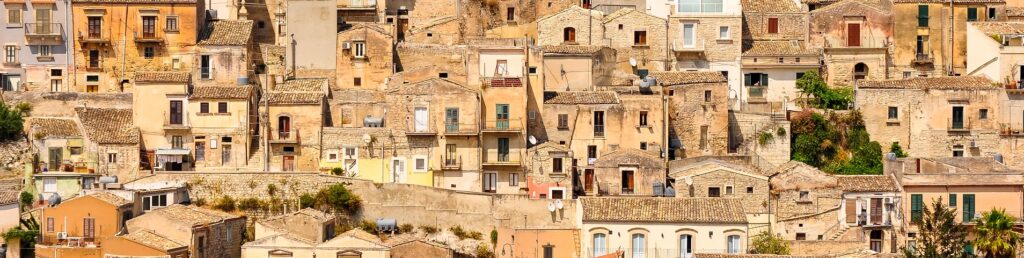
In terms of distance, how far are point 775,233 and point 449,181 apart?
32.1 feet

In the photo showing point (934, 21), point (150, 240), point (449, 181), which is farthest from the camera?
point (934, 21)

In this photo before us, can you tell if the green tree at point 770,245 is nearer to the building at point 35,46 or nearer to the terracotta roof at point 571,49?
the terracotta roof at point 571,49

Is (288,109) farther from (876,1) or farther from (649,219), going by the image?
(876,1)

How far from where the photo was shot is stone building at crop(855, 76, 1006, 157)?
8219 cm

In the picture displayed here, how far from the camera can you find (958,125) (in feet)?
270

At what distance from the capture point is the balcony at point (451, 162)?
260 feet

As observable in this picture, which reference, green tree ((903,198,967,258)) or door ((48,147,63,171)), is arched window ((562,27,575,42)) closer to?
green tree ((903,198,967,258))

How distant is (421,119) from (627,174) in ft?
20.8

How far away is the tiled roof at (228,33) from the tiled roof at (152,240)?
9.76 m

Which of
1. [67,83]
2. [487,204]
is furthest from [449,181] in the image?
[67,83]

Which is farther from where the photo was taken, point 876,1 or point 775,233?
point 876,1

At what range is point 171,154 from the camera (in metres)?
79.8

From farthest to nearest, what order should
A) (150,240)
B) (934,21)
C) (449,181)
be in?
(934,21) < (449,181) < (150,240)

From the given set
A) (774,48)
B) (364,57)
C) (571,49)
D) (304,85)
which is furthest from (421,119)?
(774,48)
